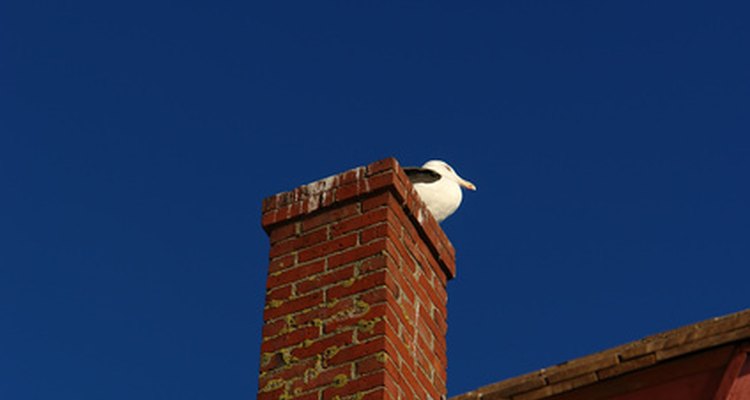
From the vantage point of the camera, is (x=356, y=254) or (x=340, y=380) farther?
(x=356, y=254)

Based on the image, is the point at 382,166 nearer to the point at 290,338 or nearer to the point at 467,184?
the point at 290,338

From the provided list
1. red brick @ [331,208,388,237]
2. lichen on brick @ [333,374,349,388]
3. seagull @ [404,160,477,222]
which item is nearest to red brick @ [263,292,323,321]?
red brick @ [331,208,388,237]

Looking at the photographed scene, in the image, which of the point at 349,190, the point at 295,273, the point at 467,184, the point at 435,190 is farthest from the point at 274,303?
the point at 467,184

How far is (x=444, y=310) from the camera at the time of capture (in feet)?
22.6

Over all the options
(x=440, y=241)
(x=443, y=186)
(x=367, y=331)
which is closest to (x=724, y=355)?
(x=367, y=331)

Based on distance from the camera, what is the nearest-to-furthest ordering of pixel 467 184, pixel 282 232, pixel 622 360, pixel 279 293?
pixel 622 360 → pixel 279 293 → pixel 282 232 → pixel 467 184

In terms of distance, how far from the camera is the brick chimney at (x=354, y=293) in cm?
600

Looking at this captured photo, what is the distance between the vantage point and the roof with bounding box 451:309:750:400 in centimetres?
529

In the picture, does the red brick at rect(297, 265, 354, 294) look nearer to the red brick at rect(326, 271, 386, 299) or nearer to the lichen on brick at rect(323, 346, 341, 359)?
the red brick at rect(326, 271, 386, 299)

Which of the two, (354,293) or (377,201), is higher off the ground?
(377,201)

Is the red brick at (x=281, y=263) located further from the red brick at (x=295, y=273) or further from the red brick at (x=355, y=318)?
the red brick at (x=355, y=318)

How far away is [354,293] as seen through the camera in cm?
621

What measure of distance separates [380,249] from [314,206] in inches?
20.1

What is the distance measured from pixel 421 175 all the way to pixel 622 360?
2550 millimetres
